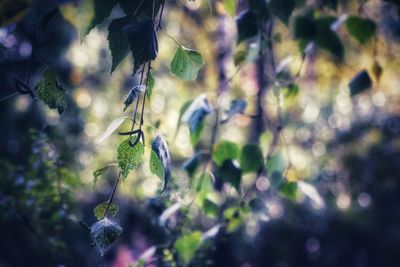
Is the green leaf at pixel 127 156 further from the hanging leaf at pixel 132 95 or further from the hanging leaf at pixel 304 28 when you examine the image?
the hanging leaf at pixel 304 28

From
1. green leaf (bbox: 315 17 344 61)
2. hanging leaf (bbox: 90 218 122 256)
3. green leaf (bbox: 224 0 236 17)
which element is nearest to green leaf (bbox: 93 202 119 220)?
hanging leaf (bbox: 90 218 122 256)

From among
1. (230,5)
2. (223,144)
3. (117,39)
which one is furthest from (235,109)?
(117,39)

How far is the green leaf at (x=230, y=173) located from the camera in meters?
0.77

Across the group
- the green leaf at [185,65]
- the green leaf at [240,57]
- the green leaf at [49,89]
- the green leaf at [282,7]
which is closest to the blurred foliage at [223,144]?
the green leaf at [240,57]

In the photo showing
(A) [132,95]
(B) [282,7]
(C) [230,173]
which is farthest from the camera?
(C) [230,173]

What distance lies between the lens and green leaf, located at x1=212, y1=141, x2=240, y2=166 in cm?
80

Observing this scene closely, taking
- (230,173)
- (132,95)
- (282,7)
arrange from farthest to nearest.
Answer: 1. (230,173)
2. (282,7)
3. (132,95)

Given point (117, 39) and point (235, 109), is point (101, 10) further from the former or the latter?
point (235, 109)

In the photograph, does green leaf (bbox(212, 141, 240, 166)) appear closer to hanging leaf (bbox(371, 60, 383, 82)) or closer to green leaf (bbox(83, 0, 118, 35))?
hanging leaf (bbox(371, 60, 383, 82))

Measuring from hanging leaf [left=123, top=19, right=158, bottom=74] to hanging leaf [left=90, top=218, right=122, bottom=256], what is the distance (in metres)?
0.18

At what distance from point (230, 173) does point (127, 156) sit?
1.17ft

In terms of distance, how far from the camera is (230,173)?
776 millimetres

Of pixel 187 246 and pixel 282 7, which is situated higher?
pixel 282 7

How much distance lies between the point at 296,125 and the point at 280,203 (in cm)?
114
